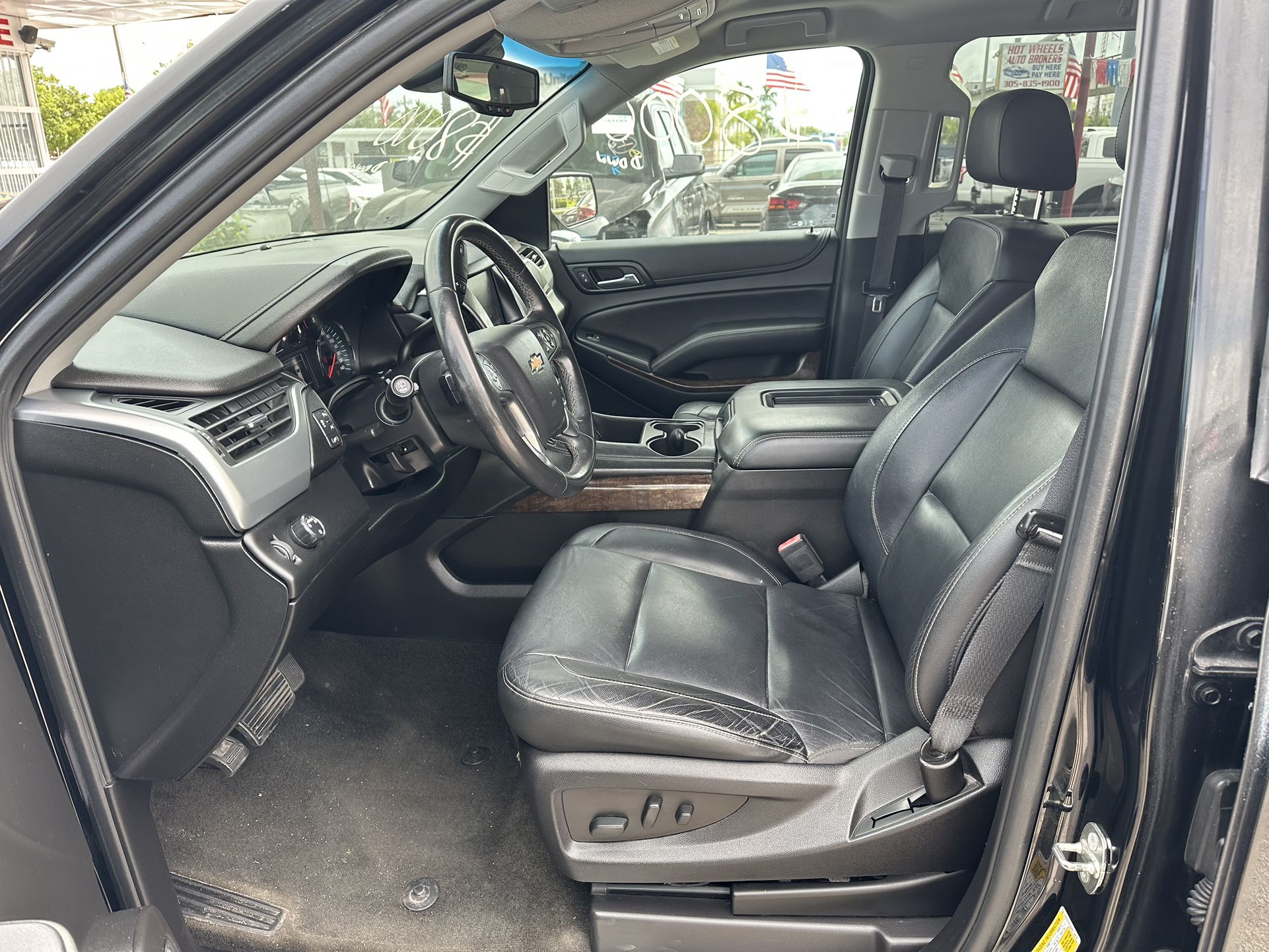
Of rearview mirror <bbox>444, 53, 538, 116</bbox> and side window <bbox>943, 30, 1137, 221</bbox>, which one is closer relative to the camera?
rearview mirror <bbox>444, 53, 538, 116</bbox>

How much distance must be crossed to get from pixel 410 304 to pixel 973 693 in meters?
1.33

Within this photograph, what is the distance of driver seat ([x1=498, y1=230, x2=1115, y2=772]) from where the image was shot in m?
1.21

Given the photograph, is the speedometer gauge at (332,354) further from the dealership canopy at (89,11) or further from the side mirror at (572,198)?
the dealership canopy at (89,11)

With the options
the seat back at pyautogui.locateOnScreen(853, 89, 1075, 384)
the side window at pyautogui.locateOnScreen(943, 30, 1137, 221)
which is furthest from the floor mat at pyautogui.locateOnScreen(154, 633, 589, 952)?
the side window at pyautogui.locateOnScreen(943, 30, 1137, 221)

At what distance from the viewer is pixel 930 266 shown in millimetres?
2639

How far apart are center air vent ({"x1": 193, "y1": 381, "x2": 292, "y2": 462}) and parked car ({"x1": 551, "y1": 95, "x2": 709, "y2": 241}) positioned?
162 cm

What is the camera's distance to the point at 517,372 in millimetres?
1549

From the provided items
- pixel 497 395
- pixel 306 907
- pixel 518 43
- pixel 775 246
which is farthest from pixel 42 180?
pixel 775 246

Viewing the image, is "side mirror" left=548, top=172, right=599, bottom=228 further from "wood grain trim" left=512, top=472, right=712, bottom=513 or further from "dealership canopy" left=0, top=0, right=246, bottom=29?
"dealership canopy" left=0, top=0, right=246, bottom=29

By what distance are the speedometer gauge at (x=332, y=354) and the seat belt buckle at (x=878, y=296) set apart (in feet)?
5.96

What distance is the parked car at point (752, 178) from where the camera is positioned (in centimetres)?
300

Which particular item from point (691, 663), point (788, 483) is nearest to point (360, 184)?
point (788, 483)

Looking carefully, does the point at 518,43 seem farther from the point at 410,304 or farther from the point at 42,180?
the point at 42,180

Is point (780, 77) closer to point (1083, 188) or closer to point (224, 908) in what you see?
point (1083, 188)
